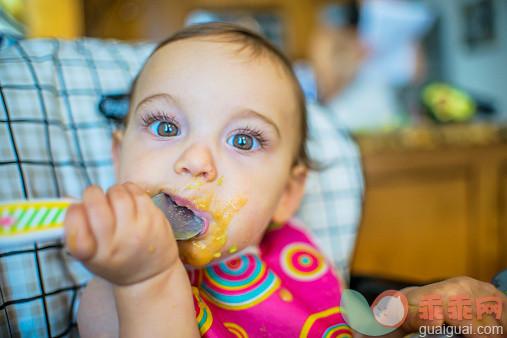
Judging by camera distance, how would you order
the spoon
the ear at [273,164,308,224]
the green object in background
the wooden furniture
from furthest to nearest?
the green object in background → the wooden furniture → the ear at [273,164,308,224] → the spoon

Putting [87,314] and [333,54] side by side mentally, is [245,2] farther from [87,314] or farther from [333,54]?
[87,314]

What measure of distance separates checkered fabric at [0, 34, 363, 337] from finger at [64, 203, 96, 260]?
1.01 ft

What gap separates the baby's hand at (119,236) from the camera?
32 centimetres

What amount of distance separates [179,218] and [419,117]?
1.59 m

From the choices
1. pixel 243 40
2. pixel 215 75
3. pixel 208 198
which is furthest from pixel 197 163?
pixel 243 40

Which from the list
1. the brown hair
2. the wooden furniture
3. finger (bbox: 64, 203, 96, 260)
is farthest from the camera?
the wooden furniture

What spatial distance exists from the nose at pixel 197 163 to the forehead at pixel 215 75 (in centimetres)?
9

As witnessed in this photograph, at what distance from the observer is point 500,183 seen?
4.61 ft

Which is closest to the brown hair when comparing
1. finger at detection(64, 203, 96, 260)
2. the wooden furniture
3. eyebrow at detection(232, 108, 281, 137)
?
eyebrow at detection(232, 108, 281, 137)

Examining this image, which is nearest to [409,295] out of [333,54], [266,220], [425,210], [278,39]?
[266,220]

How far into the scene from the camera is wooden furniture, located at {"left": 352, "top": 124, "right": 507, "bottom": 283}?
1275 millimetres

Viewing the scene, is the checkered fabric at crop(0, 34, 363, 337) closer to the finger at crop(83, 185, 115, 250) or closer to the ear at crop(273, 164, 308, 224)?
the ear at crop(273, 164, 308, 224)

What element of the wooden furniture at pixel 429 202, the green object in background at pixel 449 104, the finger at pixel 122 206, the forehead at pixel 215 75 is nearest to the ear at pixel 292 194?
the forehead at pixel 215 75

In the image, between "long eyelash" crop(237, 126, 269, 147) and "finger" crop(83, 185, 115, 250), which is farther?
"long eyelash" crop(237, 126, 269, 147)
